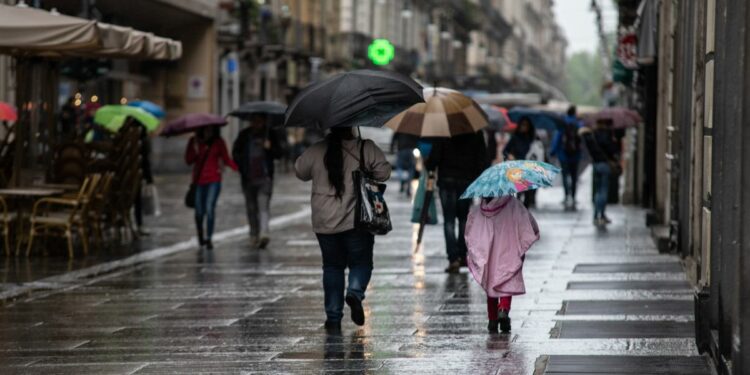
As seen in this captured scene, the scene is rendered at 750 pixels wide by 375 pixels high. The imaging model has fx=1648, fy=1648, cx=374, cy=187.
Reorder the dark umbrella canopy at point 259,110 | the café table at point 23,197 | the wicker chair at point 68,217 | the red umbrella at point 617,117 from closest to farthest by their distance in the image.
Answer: the café table at point 23,197, the wicker chair at point 68,217, the dark umbrella canopy at point 259,110, the red umbrella at point 617,117

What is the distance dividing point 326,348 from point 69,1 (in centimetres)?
2649

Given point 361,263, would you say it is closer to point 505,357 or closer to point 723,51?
point 505,357

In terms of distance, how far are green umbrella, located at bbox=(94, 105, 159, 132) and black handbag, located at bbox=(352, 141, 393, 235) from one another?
32.5ft

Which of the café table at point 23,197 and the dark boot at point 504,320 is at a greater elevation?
the café table at point 23,197

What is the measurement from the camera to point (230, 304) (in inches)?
517

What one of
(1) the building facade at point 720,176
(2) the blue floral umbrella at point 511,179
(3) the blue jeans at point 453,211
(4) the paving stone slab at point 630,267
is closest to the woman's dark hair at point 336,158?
(2) the blue floral umbrella at point 511,179

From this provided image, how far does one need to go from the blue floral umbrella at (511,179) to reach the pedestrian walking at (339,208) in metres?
0.72

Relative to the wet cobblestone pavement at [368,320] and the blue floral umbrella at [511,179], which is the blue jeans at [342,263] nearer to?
the wet cobblestone pavement at [368,320]

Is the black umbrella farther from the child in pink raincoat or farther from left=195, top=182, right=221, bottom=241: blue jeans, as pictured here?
left=195, top=182, right=221, bottom=241: blue jeans

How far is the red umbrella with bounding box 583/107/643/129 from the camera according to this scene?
81.7 feet

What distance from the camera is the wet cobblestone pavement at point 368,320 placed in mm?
9703

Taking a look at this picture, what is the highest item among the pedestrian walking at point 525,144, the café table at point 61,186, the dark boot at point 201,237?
the pedestrian walking at point 525,144

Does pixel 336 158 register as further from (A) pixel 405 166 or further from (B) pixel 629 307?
(A) pixel 405 166

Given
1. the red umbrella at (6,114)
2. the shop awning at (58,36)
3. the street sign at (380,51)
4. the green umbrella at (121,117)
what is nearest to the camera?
the shop awning at (58,36)
